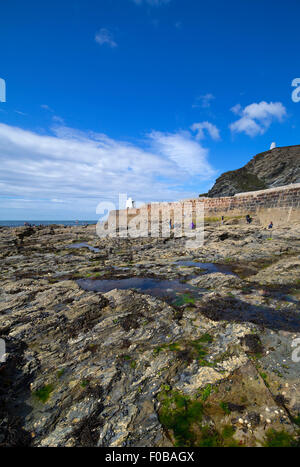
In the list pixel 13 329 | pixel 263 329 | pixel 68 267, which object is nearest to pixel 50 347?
pixel 13 329

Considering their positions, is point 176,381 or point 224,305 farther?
point 224,305

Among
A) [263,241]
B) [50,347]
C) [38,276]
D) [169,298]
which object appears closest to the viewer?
[50,347]

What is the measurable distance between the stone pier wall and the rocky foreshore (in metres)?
14.8

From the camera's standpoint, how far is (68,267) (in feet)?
50.1

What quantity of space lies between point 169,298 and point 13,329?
5.93m

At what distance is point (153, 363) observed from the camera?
16.1ft
